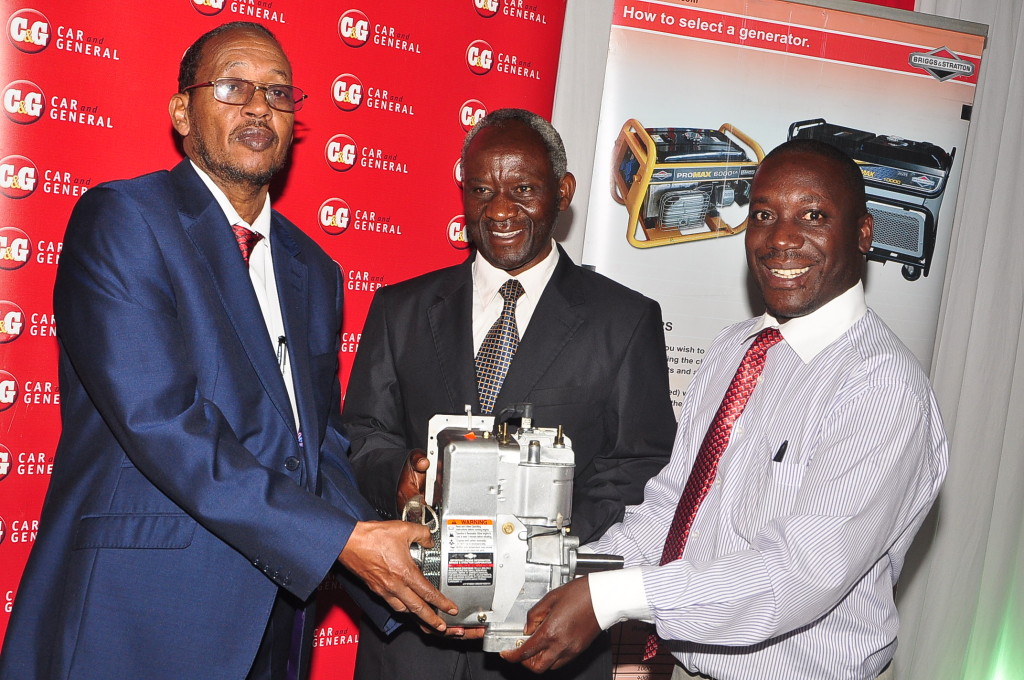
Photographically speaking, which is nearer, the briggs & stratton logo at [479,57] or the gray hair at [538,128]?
the gray hair at [538,128]

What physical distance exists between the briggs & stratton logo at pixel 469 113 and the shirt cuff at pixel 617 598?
2501mm

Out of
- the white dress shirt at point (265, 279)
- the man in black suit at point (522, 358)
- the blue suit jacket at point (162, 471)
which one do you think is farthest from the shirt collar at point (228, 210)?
the man in black suit at point (522, 358)

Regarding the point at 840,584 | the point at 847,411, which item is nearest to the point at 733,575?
the point at 840,584

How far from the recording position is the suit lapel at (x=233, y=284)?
232 cm

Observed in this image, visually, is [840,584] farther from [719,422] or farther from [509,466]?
[509,466]

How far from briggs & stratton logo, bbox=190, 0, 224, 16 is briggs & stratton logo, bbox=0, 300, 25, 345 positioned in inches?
55.5

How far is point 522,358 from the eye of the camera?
2.76 metres

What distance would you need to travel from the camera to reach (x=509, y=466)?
2.10 meters

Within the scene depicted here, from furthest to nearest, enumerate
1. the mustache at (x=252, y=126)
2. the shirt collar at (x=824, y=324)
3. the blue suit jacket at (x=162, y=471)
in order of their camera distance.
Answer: the mustache at (x=252, y=126)
the shirt collar at (x=824, y=324)
the blue suit jacket at (x=162, y=471)

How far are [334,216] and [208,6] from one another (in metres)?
1.00

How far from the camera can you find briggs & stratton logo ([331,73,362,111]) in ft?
12.4

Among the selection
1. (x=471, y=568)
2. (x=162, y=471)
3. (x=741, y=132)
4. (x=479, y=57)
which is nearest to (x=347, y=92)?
(x=479, y=57)

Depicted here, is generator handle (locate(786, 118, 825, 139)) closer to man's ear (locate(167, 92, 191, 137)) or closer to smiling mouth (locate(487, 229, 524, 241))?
smiling mouth (locate(487, 229, 524, 241))

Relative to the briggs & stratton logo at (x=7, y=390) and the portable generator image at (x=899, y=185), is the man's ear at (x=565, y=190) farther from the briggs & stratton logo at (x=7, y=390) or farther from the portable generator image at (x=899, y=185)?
the briggs & stratton logo at (x=7, y=390)
